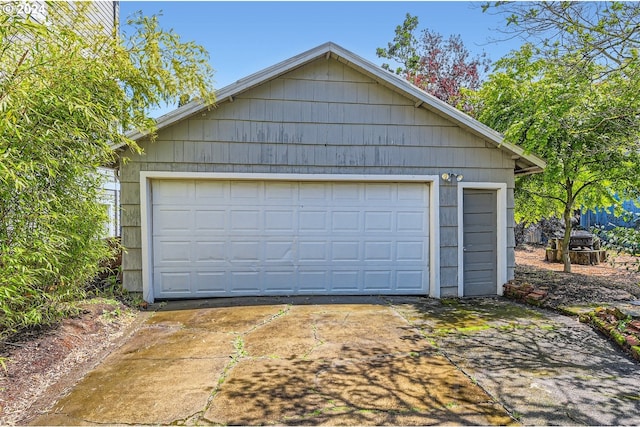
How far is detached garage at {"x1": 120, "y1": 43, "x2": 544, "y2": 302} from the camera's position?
6324 mm

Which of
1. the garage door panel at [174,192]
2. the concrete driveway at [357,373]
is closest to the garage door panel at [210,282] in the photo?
the concrete driveway at [357,373]

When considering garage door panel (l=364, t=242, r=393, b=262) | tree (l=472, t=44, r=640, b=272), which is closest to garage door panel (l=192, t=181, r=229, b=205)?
garage door panel (l=364, t=242, r=393, b=262)

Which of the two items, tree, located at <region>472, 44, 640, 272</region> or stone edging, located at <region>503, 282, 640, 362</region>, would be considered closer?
stone edging, located at <region>503, 282, 640, 362</region>

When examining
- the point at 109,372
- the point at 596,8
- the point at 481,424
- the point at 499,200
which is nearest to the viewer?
the point at 481,424

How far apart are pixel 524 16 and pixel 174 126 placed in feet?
17.9

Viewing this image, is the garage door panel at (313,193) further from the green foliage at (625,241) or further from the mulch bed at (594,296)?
the green foliage at (625,241)

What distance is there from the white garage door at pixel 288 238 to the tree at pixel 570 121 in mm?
2514

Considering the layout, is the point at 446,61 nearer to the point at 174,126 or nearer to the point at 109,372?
the point at 174,126

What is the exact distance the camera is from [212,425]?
8.86 feet

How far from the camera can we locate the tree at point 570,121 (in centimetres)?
571

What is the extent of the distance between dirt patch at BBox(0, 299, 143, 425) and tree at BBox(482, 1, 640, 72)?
6.50m

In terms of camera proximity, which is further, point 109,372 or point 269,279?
point 269,279

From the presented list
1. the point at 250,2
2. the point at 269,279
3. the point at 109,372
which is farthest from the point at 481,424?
the point at 250,2

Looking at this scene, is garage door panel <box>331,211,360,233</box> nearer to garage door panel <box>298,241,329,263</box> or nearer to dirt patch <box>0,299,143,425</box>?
garage door panel <box>298,241,329,263</box>
